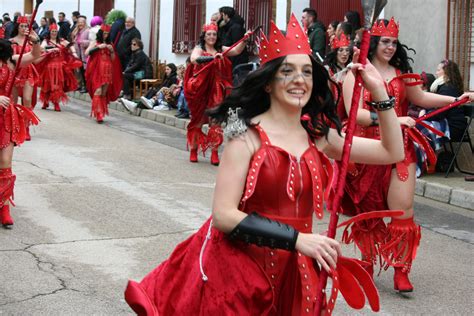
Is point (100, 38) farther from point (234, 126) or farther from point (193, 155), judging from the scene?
point (234, 126)

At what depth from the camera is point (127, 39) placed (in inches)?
848

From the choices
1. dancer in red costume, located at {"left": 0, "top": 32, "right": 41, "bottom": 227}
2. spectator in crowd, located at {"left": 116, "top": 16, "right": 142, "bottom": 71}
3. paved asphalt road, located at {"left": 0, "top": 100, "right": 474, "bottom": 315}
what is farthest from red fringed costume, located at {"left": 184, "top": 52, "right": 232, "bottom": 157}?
A: spectator in crowd, located at {"left": 116, "top": 16, "right": 142, "bottom": 71}

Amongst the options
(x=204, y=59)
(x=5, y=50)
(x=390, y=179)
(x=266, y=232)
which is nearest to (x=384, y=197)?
(x=390, y=179)

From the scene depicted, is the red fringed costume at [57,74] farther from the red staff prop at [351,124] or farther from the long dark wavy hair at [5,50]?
the red staff prop at [351,124]

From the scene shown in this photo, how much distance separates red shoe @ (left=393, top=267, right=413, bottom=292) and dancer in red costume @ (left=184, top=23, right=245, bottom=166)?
611cm

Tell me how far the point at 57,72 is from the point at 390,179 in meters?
13.1

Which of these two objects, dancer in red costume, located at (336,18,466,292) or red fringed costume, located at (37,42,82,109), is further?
red fringed costume, located at (37,42,82,109)

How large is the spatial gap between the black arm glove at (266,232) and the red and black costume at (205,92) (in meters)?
8.59

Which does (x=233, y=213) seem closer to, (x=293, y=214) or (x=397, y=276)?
(x=293, y=214)

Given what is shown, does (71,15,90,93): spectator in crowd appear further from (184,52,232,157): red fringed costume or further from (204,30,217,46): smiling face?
(204,30,217,46): smiling face

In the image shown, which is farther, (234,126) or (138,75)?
(138,75)

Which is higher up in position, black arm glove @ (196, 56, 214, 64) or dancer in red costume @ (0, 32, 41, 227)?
black arm glove @ (196, 56, 214, 64)

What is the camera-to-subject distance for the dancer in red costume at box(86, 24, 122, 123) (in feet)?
56.8

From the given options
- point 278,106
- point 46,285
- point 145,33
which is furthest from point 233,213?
point 145,33
